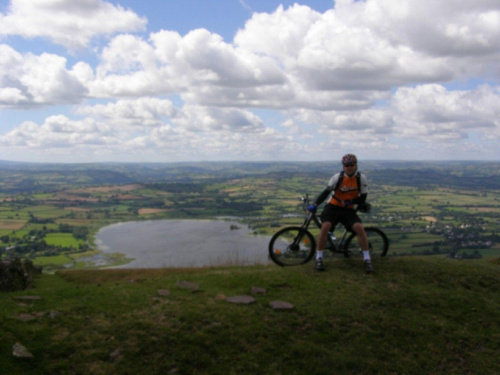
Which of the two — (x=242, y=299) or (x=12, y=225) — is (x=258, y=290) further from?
(x=12, y=225)

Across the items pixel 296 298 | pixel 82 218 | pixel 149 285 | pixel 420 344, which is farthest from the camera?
pixel 82 218

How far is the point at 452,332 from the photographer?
7312 millimetres

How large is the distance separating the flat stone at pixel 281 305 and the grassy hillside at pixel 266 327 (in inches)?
5.3

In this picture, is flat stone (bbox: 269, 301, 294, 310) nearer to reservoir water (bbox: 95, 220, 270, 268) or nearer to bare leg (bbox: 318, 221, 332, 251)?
bare leg (bbox: 318, 221, 332, 251)

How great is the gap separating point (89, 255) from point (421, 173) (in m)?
172

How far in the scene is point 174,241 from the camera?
6756 cm

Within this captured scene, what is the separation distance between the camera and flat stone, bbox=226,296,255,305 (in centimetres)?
807

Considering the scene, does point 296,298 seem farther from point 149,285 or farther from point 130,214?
point 130,214

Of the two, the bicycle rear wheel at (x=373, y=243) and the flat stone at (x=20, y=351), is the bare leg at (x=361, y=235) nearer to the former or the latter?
the bicycle rear wheel at (x=373, y=243)

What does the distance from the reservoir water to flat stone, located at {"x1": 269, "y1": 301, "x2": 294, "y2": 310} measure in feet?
115

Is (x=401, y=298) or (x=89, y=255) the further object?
(x=89, y=255)

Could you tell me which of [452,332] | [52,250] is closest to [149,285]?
[452,332]

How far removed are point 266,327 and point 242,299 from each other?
4.58 ft

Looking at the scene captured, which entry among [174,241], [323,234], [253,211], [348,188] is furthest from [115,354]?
[253,211]
